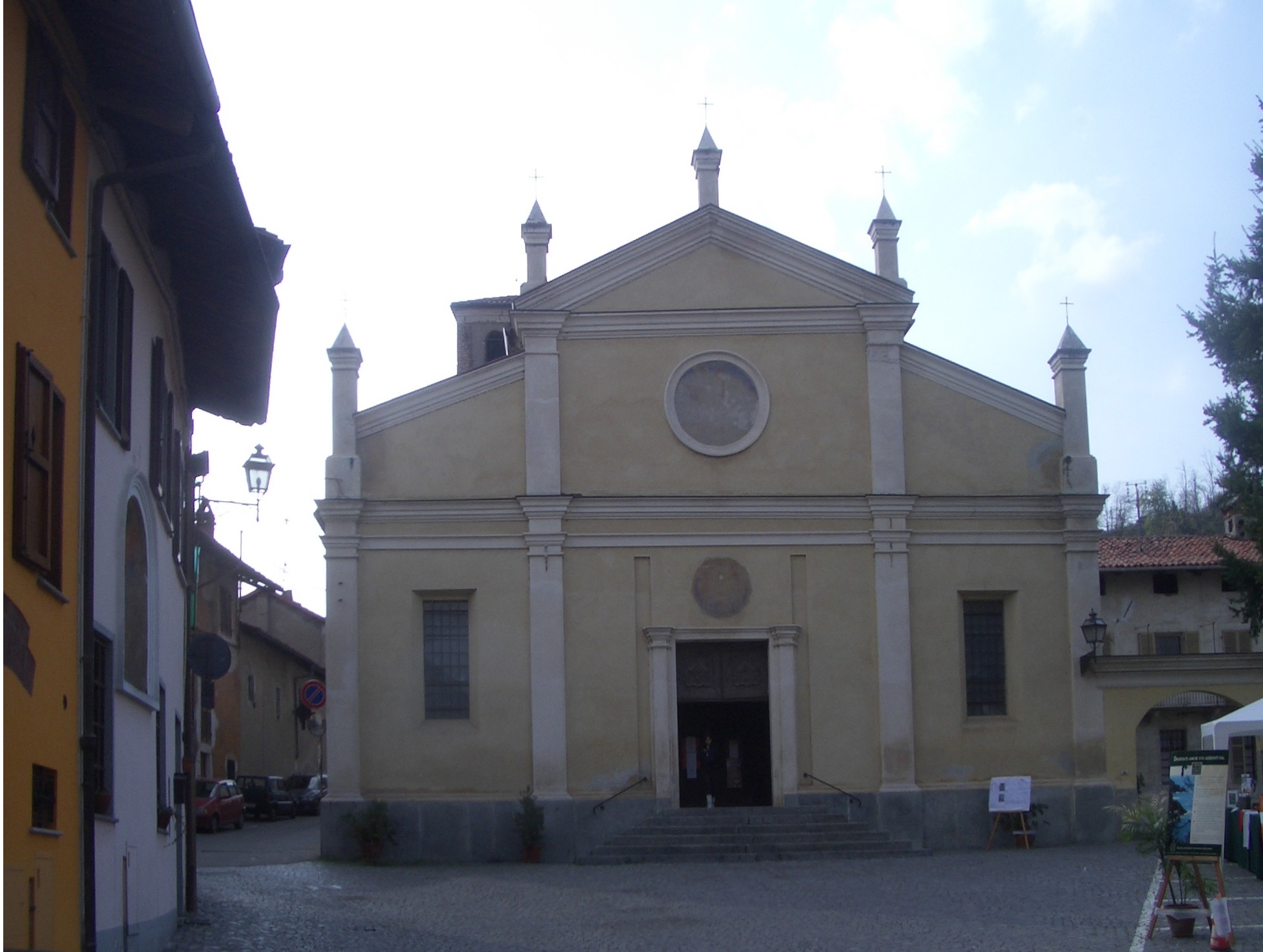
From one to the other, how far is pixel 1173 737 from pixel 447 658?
2732cm

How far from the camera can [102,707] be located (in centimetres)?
1009

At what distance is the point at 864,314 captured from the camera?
1039 inches

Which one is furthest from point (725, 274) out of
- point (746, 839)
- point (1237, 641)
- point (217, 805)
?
point (1237, 641)

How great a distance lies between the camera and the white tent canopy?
770 inches

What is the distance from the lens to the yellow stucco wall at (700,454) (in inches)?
1022

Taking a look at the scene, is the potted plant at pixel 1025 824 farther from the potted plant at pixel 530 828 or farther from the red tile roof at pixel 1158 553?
the red tile roof at pixel 1158 553

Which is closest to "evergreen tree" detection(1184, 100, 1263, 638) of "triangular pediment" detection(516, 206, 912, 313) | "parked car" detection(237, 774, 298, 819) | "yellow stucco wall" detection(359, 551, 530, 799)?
"triangular pediment" detection(516, 206, 912, 313)

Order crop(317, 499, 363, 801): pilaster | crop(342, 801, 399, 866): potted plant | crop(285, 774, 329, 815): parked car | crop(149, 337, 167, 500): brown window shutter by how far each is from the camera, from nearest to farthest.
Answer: crop(149, 337, 167, 500): brown window shutter → crop(342, 801, 399, 866): potted plant → crop(317, 499, 363, 801): pilaster → crop(285, 774, 329, 815): parked car

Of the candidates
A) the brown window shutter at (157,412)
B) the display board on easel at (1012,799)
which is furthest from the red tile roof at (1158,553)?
the brown window shutter at (157,412)

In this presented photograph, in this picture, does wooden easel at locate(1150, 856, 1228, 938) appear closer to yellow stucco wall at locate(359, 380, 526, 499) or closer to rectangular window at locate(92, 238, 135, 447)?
rectangular window at locate(92, 238, 135, 447)

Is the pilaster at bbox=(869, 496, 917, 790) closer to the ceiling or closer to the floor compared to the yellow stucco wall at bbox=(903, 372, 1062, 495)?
closer to the floor

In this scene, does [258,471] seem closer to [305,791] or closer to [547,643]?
[547,643]

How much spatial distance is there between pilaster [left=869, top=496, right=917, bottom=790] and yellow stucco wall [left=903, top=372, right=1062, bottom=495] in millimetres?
873

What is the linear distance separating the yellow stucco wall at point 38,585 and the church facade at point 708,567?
16.7 metres
